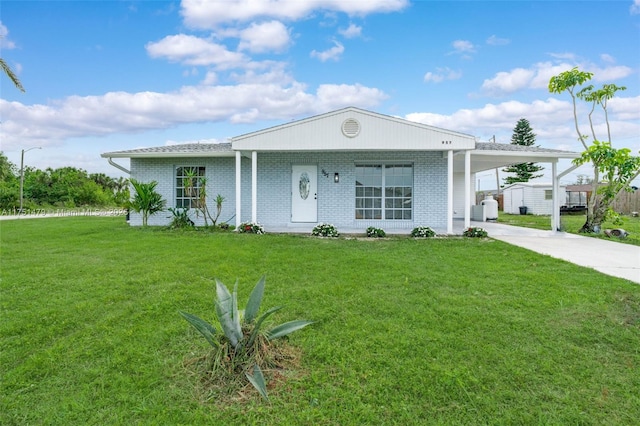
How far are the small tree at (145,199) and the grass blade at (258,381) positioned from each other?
9.61 metres

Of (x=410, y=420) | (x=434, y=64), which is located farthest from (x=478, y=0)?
(x=410, y=420)

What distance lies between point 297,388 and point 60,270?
16.0 ft

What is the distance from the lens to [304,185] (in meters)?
11.2

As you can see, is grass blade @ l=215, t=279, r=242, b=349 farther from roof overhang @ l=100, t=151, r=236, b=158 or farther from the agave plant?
roof overhang @ l=100, t=151, r=236, b=158

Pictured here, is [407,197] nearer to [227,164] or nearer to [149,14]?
[227,164]

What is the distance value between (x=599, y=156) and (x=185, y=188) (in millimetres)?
12107

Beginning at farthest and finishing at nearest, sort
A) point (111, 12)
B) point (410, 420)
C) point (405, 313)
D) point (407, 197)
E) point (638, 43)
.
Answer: point (407, 197)
point (111, 12)
point (638, 43)
point (405, 313)
point (410, 420)

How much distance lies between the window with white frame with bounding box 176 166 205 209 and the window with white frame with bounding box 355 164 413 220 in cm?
519

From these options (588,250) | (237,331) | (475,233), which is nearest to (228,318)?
(237,331)

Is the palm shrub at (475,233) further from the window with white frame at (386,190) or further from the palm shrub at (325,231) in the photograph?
the palm shrub at (325,231)

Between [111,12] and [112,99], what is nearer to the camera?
[111,12]

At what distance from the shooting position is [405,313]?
370 cm

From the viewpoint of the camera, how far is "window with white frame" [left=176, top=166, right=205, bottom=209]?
37.8ft

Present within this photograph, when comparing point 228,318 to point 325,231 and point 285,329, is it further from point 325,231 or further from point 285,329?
point 325,231
